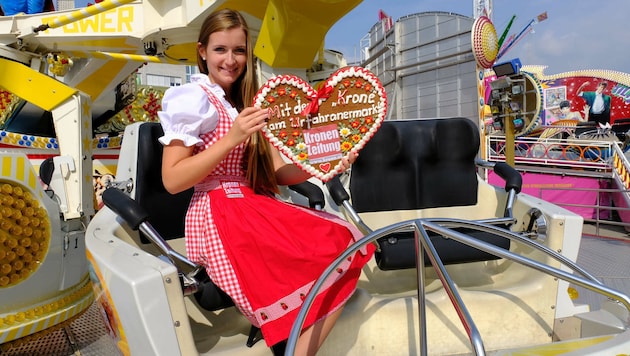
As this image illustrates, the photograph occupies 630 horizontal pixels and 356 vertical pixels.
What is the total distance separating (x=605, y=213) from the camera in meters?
6.34

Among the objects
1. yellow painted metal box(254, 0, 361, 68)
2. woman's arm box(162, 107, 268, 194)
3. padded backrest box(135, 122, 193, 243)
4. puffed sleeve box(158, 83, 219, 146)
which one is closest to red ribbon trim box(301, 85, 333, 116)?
woman's arm box(162, 107, 268, 194)

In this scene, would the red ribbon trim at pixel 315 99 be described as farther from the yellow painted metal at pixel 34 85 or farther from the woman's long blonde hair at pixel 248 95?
the yellow painted metal at pixel 34 85

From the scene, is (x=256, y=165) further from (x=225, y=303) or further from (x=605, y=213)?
(x=605, y=213)

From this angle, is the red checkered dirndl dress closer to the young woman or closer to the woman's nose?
the young woman

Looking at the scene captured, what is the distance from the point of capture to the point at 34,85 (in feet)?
8.61

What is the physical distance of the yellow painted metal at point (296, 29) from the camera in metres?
2.13

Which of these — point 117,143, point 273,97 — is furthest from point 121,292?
point 117,143

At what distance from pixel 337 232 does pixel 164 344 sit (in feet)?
1.63

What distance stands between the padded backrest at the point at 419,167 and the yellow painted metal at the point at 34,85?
74.0 inches

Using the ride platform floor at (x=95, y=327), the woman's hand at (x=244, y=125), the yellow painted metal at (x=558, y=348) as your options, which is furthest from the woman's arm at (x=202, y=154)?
the ride platform floor at (x=95, y=327)

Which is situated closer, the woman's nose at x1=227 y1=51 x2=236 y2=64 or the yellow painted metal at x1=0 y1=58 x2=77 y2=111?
the woman's nose at x1=227 y1=51 x2=236 y2=64

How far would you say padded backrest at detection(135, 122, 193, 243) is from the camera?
154 centimetres

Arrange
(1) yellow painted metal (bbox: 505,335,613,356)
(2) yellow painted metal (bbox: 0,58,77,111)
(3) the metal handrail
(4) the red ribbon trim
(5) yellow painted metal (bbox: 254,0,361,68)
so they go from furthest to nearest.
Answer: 1. (2) yellow painted metal (bbox: 0,58,77,111)
2. (5) yellow painted metal (bbox: 254,0,361,68)
3. (4) the red ribbon trim
4. (1) yellow painted metal (bbox: 505,335,613,356)
5. (3) the metal handrail

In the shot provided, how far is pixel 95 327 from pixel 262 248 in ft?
5.74
